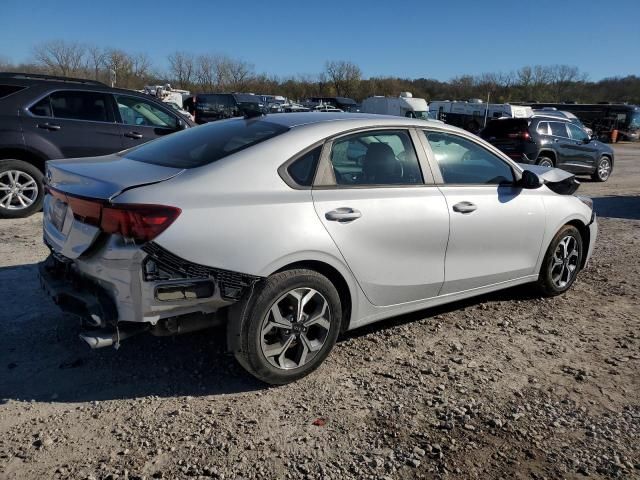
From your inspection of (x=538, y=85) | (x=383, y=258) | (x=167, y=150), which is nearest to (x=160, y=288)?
(x=167, y=150)

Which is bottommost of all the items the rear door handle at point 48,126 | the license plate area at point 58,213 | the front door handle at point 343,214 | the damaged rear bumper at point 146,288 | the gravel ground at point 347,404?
the gravel ground at point 347,404

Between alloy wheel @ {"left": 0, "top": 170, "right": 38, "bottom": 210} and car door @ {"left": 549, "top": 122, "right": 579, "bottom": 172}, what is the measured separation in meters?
12.3

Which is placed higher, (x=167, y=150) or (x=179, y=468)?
(x=167, y=150)

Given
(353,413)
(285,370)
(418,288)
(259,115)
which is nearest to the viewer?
(353,413)

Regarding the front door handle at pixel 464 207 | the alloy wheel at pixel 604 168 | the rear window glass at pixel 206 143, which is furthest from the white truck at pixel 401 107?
the rear window glass at pixel 206 143

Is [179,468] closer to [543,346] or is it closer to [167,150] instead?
[167,150]

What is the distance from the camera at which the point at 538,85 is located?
85.1 metres

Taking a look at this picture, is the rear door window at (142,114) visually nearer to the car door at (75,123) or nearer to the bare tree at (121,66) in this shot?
the car door at (75,123)

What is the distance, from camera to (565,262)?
5.06m

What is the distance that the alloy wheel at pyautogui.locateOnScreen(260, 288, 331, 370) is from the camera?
320 centimetres

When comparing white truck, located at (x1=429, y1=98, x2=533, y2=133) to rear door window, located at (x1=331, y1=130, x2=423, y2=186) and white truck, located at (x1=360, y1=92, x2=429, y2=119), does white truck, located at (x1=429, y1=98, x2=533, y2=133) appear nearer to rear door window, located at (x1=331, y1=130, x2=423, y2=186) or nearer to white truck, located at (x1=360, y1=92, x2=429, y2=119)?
white truck, located at (x1=360, y1=92, x2=429, y2=119)

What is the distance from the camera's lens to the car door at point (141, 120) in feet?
25.5

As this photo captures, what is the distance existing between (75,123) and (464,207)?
5764 millimetres

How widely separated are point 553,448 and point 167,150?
293 centimetres
